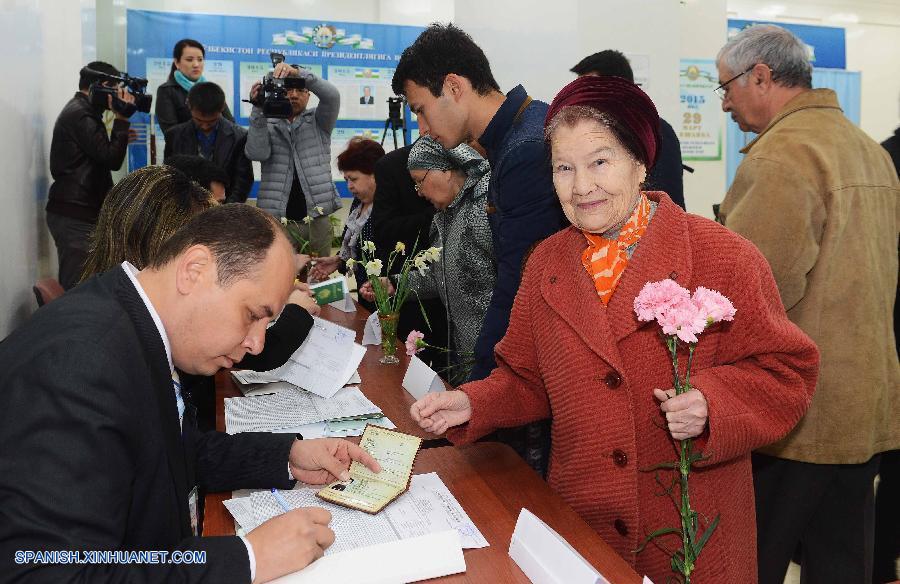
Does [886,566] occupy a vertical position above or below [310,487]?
below

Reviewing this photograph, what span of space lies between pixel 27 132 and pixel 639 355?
3.31m

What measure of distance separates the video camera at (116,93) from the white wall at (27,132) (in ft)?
0.82

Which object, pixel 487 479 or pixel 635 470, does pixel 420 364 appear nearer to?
pixel 487 479

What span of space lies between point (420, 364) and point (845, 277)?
1.22 metres

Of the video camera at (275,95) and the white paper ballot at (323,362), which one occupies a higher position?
the video camera at (275,95)

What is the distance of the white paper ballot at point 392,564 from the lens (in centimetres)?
112

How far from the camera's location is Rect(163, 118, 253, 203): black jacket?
493cm

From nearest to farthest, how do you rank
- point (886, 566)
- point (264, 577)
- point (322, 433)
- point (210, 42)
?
point (264, 577)
point (322, 433)
point (886, 566)
point (210, 42)

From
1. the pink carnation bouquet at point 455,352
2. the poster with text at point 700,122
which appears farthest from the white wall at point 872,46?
the pink carnation bouquet at point 455,352

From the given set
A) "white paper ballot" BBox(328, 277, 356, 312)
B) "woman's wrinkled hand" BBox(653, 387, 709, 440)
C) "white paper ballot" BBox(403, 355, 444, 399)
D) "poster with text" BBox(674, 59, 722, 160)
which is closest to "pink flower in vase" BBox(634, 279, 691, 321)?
"woman's wrinkled hand" BBox(653, 387, 709, 440)

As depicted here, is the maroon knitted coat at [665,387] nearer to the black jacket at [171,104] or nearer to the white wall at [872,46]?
the black jacket at [171,104]

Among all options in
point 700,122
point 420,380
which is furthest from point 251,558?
point 700,122

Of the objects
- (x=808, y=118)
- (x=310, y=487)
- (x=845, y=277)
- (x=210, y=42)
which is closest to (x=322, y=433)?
(x=310, y=487)

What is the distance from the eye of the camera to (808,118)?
227 cm
